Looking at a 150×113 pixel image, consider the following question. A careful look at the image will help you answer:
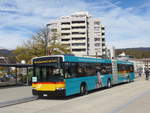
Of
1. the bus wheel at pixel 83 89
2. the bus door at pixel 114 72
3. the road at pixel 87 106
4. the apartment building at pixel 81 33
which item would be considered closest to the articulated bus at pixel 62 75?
the bus wheel at pixel 83 89

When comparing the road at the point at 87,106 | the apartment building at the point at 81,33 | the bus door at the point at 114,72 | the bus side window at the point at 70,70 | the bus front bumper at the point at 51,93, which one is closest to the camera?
the road at the point at 87,106

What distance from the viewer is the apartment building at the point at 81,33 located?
4390 inches

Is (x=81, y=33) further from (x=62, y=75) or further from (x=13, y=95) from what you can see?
(x=62, y=75)

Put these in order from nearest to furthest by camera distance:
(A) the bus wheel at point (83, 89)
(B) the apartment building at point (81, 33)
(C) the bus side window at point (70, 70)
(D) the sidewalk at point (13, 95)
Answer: (C) the bus side window at point (70, 70), (D) the sidewalk at point (13, 95), (A) the bus wheel at point (83, 89), (B) the apartment building at point (81, 33)

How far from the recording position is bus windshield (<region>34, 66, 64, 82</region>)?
1519cm

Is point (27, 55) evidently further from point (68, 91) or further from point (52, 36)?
point (68, 91)

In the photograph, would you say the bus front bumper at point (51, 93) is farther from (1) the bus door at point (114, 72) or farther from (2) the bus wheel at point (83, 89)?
(1) the bus door at point (114, 72)

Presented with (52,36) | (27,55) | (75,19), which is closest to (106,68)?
(52,36)

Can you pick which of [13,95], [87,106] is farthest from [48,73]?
[87,106]

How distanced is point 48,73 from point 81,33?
9788 cm

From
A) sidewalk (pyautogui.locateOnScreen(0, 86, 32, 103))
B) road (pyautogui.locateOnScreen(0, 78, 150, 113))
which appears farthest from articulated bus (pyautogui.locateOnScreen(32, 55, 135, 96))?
sidewalk (pyautogui.locateOnScreen(0, 86, 32, 103))

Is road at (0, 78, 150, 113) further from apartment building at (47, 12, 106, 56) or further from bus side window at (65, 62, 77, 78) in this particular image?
apartment building at (47, 12, 106, 56)

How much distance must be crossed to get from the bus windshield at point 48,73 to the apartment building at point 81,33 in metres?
93.4

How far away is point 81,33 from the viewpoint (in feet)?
370
